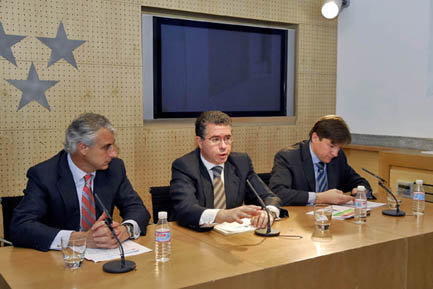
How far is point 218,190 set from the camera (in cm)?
286

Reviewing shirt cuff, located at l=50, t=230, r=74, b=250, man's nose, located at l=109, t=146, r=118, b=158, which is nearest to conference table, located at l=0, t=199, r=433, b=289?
shirt cuff, located at l=50, t=230, r=74, b=250

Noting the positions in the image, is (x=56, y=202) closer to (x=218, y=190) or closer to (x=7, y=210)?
(x=7, y=210)

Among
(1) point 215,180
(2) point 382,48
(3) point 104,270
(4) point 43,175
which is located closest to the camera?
(3) point 104,270

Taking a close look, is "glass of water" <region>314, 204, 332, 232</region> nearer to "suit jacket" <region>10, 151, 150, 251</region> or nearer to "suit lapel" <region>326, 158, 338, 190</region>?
"suit jacket" <region>10, 151, 150, 251</region>

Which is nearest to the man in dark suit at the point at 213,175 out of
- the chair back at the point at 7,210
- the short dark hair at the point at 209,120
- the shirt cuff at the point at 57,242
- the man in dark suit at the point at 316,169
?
the short dark hair at the point at 209,120

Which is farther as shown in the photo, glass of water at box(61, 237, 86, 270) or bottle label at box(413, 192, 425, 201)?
bottle label at box(413, 192, 425, 201)

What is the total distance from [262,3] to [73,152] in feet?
9.47

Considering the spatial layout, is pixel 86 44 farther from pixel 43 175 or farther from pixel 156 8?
pixel 43 175

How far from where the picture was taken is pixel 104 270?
71.6 inches

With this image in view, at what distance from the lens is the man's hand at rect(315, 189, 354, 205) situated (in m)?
3.01

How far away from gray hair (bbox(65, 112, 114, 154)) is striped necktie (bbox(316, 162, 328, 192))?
1.55 meters

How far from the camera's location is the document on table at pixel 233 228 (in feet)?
7.79

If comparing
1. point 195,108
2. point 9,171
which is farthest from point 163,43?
point 9,171

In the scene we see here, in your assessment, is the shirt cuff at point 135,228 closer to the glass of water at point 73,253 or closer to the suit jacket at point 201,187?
the suit jacket at point 201,187
